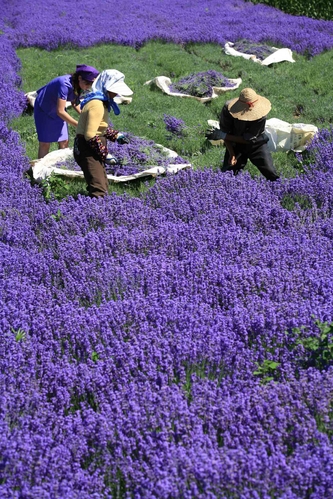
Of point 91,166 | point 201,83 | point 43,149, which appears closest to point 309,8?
point 201,83

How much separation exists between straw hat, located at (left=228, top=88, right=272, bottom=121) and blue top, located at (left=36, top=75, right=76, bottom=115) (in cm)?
163

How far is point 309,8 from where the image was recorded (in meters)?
16.3

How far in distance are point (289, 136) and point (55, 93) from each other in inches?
103

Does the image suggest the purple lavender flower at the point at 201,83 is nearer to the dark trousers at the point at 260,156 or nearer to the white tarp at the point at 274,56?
the white tarp at the point at 274,56

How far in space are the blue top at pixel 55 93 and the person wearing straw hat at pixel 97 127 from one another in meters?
0.84

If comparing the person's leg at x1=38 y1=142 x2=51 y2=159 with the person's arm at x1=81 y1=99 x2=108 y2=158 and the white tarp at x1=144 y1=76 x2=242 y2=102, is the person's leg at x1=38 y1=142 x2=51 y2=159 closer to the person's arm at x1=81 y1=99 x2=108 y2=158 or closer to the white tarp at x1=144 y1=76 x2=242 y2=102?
the person's arm at x1=81 y1=99 x2=108 y2=158

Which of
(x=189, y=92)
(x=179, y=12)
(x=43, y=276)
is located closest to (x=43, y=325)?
(x=43, y=276)

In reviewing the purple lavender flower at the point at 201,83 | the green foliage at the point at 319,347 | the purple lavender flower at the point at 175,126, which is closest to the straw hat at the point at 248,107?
the purple lavender flower at the point at 175,126

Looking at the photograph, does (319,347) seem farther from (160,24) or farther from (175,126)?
(160,24)

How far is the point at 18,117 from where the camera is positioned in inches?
342

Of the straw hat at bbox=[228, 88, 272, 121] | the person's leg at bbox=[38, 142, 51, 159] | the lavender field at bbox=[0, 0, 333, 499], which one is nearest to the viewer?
the lavender field at bbox=[0, 0, 333, 499]

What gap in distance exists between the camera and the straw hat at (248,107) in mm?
5555

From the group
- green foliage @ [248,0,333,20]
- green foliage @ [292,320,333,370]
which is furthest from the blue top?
green foliage @ [248,0,333,20]

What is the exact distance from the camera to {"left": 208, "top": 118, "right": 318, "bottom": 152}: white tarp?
699 centimetres
